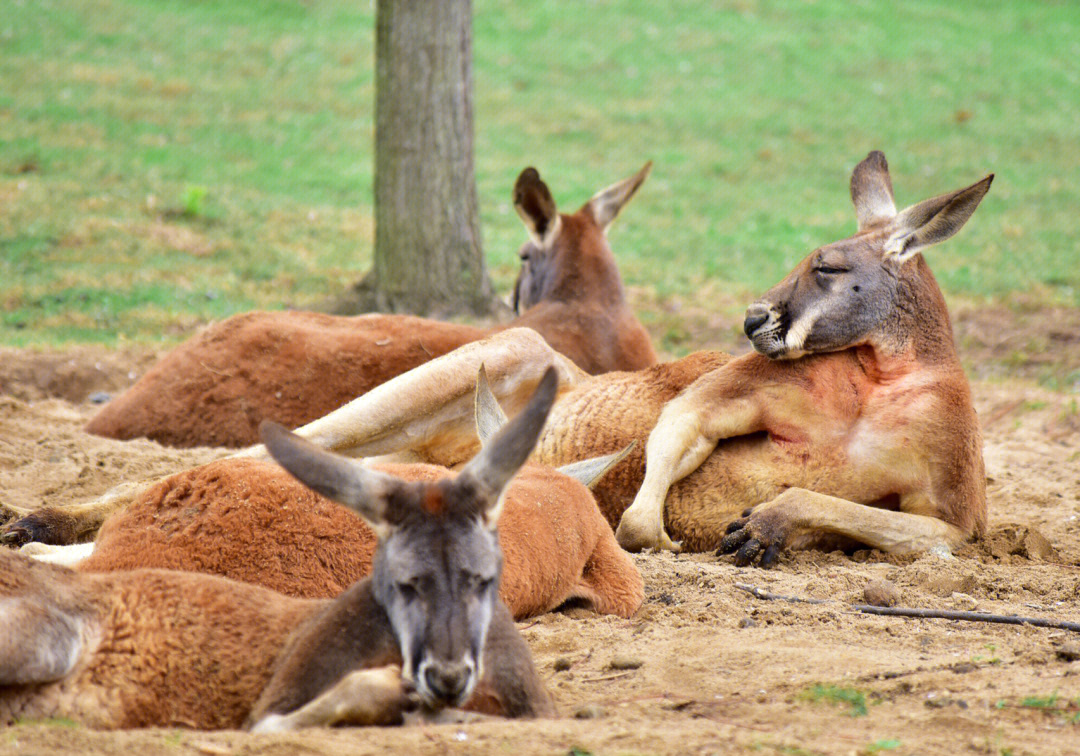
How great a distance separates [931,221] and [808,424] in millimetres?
1034

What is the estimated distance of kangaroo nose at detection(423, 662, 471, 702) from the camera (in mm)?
2789

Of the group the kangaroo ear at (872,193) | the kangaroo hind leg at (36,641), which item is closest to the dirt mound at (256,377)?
the kangaroo ear at (872,193)

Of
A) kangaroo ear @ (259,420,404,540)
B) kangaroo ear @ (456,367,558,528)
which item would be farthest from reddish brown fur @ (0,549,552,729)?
kangaroo ear @ (456,367,558,528)

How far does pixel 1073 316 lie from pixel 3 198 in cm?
989

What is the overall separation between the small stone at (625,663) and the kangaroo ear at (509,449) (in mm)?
842

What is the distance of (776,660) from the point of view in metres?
3.61

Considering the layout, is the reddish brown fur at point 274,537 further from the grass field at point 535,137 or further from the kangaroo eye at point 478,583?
the grass field at point 535,137

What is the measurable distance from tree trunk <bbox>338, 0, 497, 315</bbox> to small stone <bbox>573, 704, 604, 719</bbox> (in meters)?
6.49

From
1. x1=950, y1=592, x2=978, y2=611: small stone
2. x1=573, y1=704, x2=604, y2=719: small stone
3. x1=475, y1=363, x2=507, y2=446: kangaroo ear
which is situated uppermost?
x1=475, y1=363, x2=507, y2=446: kangaroo ear

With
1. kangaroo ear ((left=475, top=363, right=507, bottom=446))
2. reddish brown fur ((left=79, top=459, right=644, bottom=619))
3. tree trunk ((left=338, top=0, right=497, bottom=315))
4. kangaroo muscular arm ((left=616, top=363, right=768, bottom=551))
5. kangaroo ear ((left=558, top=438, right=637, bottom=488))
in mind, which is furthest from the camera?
tree trunk ((left=338, top=0, right=497, bottom=315))

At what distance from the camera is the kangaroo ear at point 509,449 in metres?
2.99

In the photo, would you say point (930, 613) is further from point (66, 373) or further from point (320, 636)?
point (66, 373)

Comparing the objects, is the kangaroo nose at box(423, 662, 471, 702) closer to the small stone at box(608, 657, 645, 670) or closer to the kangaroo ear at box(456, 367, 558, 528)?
the kangaroo ear at box(456, 367, 558, 528)

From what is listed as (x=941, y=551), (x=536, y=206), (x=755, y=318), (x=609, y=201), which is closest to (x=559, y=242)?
(x=536, y=206)
